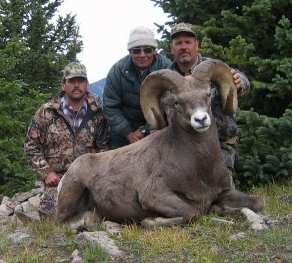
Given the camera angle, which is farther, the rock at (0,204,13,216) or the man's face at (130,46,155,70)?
the rock at (0,204,13,216)

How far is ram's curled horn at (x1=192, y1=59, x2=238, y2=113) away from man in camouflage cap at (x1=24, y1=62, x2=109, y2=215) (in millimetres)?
2140

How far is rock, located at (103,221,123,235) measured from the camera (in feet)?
23.4

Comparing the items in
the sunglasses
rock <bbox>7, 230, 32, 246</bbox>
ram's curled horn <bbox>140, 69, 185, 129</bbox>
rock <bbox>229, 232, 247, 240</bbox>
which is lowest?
rock <bbox>229, 232, 247, 240</bbox>

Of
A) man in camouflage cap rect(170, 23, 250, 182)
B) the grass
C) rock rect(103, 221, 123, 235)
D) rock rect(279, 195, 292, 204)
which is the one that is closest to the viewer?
the grass

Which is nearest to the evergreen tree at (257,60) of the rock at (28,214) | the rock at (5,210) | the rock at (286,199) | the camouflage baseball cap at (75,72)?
the rock at (286,199)

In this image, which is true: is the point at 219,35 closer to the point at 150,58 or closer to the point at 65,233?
the point at 150,58

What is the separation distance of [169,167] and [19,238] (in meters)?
1.86

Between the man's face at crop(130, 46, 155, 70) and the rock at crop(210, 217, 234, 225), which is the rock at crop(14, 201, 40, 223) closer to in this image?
the man's face at crop(130, 46, 155, 70)

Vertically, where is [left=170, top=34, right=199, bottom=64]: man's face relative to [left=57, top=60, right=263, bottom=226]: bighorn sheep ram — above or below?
above

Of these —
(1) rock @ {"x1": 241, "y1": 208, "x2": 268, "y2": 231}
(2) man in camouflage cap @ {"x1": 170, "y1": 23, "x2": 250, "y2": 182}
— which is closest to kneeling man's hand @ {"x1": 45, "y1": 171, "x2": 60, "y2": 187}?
(2) man in camouflage cap @ {"x1": 170, "y1": 23, "x2": 250, "y2": 182}

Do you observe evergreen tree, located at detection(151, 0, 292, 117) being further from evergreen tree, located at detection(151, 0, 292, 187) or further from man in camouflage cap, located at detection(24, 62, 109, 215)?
man in camouflage cap, located at detection(24, 62, 109, 215)

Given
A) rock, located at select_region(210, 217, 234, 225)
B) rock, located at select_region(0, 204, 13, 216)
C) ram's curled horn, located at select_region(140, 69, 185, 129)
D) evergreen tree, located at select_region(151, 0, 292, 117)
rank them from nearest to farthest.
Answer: rock, located at select_region(210, 217, 234, 225) → ram's curled horn, located at select_region(140, 69, 185, 129) → evergreen tree, located at select_region(151, 0, 292, 117) → rock, located at select_region(0, 204, 13, 216)

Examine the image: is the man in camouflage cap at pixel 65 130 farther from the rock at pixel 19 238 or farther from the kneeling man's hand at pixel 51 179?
the rock at pixel 19 238

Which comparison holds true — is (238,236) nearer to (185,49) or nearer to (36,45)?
(185,49)
